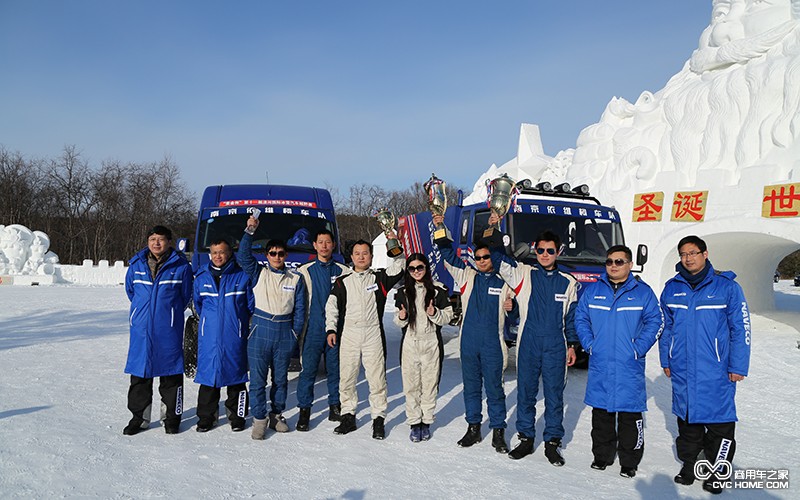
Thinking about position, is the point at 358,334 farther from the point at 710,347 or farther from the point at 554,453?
the point at 710,347

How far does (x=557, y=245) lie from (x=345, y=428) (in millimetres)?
2526

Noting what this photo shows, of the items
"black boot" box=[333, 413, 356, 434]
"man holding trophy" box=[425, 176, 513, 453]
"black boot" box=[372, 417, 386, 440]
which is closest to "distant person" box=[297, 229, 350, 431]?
"black boot" box=[333, 413, 356, 434]

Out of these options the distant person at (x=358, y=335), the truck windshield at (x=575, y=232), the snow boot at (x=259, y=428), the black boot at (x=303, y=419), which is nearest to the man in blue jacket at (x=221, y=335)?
the snow boot at (x=259, y=428)

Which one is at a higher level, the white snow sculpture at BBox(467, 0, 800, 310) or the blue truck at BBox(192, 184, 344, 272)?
the white snow sculpture at BBox(467, 0, 800, 310)

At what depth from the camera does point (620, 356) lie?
4.26 metres

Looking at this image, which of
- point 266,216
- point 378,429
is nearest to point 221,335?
point 378,429

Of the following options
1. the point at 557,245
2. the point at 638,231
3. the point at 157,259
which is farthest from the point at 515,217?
the point at 638,231

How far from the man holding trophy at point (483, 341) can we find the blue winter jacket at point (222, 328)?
188 centimetres

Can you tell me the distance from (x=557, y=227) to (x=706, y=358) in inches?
160

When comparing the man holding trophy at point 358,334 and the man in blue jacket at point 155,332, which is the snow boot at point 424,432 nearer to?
the man holding trophy at point 358,334

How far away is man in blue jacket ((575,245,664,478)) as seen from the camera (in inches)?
167

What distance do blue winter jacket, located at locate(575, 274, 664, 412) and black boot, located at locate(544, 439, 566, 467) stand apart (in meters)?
0.48

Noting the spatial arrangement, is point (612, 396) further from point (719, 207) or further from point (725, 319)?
point (719, 207)

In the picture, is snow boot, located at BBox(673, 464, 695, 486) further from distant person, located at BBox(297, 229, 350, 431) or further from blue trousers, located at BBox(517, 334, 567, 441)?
distant person, located at BBox(297, 229, 350, 431)
